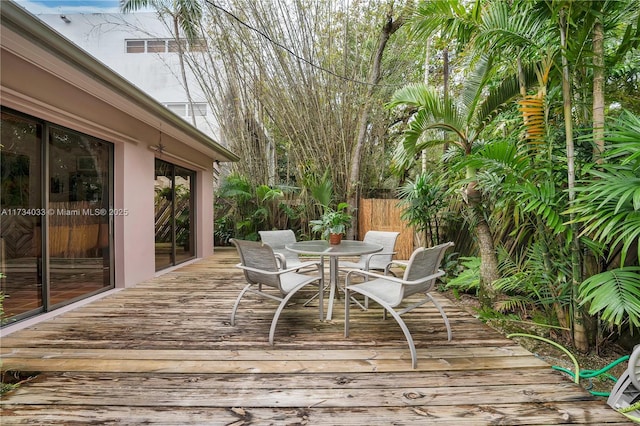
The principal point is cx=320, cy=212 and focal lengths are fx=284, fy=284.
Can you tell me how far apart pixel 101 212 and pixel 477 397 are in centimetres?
414

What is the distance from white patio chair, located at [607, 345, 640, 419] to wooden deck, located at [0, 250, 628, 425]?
4.5 inches

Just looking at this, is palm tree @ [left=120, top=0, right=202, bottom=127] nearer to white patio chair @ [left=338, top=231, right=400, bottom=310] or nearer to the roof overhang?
the roof overhang

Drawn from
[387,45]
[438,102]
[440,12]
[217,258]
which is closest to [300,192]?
[217,258]

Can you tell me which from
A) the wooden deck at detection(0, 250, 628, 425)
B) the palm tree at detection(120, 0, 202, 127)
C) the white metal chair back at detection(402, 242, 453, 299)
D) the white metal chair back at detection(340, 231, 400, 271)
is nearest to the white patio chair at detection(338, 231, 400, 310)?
the white metal chair back at detection(340, 231, 400, 271)

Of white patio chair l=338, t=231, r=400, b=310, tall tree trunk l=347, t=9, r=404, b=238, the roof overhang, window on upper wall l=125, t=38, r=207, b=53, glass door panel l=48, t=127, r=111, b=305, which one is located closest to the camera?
the roof overhang

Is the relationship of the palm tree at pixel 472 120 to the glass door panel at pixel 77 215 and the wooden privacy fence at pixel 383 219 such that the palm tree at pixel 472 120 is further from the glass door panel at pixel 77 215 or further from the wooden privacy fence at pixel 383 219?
the glass door panel at pixel 77 215

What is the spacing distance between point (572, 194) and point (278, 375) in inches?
92.0

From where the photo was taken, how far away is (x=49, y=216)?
2.73m

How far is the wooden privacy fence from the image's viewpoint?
592 cm

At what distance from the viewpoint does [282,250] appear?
11.7ft

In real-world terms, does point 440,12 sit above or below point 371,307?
above

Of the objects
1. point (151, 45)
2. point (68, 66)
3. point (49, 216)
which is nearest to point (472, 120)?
point (68, 66)

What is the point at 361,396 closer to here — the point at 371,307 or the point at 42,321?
the point at 371,307

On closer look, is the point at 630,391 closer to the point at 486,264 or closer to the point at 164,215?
the point at 486,264
